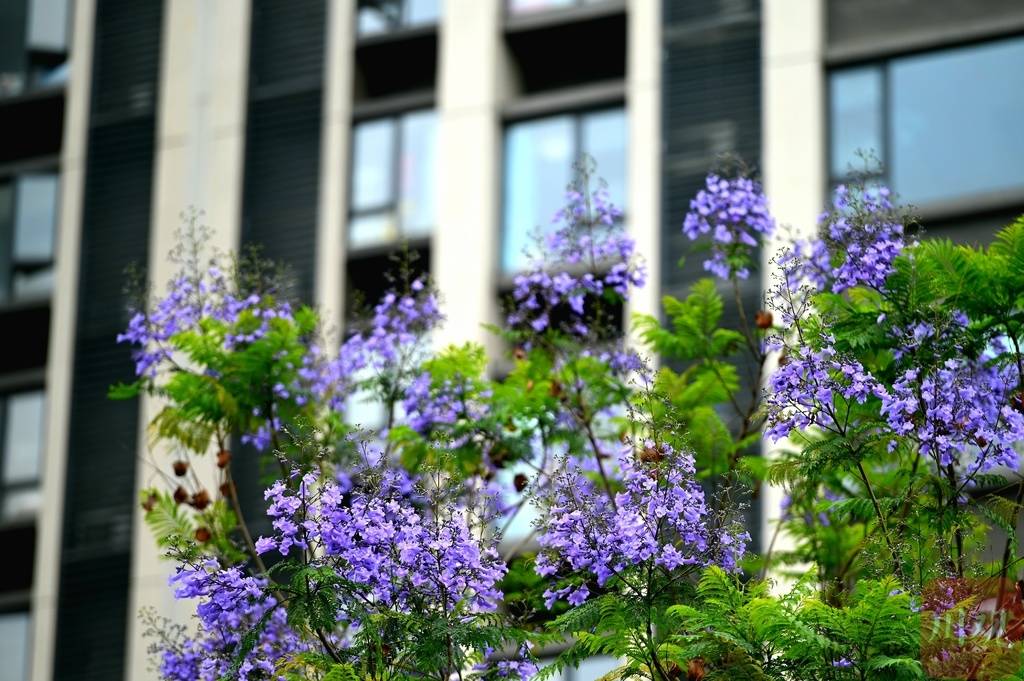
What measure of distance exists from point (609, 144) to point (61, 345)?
28.7 ft

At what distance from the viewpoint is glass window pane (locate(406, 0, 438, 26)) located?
112 ft

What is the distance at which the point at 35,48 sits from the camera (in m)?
37.3

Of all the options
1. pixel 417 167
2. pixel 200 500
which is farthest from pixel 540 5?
pixel 200 500

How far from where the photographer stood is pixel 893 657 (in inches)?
563

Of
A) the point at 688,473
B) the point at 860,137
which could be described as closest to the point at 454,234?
the point at 860,137

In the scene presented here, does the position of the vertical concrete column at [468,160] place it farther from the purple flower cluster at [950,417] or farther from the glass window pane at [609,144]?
the purple flower cluster at [950,417]

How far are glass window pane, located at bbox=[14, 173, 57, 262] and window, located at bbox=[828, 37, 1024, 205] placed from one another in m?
12.7

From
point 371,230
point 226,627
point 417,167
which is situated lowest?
point 226,627

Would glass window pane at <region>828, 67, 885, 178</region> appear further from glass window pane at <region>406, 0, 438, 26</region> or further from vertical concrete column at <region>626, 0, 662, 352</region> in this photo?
glass window pane at <region>406, 0, 438, 26</region>

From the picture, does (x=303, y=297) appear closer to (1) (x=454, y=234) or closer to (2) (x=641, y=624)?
(1) (x=454, y=234)

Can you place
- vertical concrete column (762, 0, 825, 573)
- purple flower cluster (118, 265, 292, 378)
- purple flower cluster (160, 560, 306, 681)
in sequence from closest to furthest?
purple flower cluster (160, 560, 306, 681) < purple flower cluster (118, 265, 292, 378) < vertical concrete column (762, 0, 825, 573)

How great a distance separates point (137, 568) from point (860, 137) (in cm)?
1151

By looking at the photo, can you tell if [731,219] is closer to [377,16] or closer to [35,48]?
[377,16]

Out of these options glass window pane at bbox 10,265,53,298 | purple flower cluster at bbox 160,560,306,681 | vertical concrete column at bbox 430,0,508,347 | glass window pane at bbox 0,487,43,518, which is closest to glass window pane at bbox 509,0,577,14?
vertical concrete column at bbox 430,0,508,347
